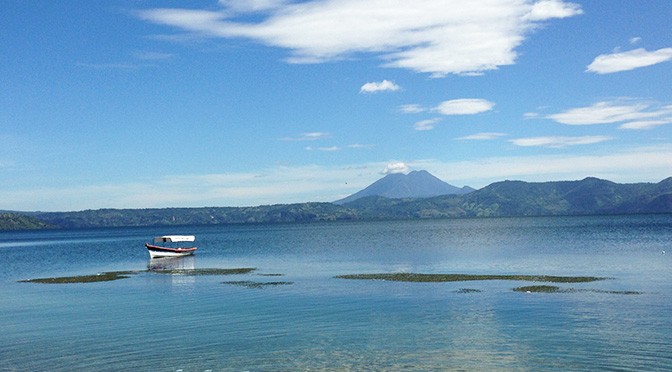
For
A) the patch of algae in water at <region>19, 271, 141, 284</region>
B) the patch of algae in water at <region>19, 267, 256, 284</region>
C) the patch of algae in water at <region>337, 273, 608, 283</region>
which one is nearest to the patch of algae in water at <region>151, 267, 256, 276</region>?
the patch of algae in water at <region>19, 267, 256, 284</region>

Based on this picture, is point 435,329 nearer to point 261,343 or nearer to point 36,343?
point 261,343

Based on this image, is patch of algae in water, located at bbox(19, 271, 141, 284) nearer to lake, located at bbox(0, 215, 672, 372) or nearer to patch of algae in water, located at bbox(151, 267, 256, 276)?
lake, located at bbox(0, 215, 672, 372)

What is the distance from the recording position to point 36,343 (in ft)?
128

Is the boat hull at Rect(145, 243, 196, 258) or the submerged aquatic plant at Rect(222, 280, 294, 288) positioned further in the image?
the boat hull at Rect(145, 243, 196, 258)

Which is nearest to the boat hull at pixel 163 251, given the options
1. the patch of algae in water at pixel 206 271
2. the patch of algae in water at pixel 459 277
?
the patch of algae in water at pixel 206 271

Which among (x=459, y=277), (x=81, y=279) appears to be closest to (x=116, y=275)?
(x=81, y=279)

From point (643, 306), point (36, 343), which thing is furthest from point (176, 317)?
point (643, 306)

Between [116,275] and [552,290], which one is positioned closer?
[552,290]

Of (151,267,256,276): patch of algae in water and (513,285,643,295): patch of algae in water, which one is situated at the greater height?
(513,285,643,295): patch of algae in water

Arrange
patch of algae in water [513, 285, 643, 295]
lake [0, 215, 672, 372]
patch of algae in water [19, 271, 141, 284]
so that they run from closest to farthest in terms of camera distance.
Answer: lake [0, 215, 672, 372], patch of algae in water [513, 285, 643, 295], patch of algae in water [19, 271, 141, 284]

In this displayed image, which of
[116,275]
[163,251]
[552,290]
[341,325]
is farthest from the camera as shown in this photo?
[163,251]

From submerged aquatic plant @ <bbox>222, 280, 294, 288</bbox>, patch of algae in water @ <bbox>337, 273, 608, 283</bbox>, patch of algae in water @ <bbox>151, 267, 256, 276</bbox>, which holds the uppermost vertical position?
submerged aquatic plant @ <bbox>222, 280, 294, 288</bbox>

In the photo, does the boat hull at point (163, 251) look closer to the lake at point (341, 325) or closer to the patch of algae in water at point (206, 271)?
the patch of algae in water at point (206, 271)

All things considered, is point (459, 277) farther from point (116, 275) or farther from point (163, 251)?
point (163, 251)
